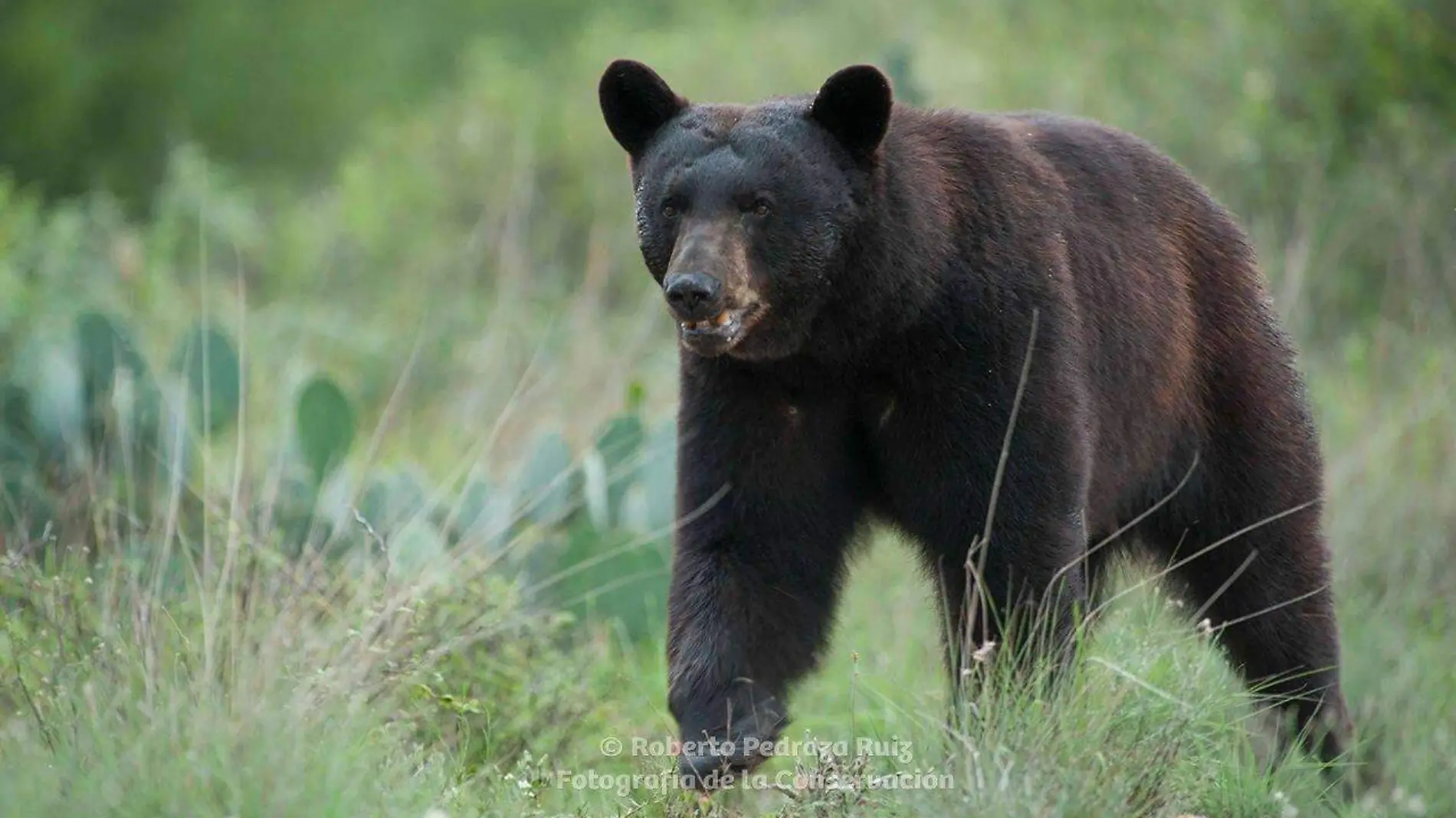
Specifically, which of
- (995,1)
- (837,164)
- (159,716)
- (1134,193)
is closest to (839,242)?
(837,164)

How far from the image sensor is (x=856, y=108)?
4.71m

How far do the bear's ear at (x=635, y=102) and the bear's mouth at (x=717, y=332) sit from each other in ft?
2.11

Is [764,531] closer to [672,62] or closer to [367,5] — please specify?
[672,62]

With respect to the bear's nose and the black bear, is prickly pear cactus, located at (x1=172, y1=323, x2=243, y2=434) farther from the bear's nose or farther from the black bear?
the bear's nose

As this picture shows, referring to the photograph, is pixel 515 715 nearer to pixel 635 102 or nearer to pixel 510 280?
pixel 635 102

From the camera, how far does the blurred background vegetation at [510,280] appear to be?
701 cm

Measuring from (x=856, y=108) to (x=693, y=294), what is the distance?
695mm

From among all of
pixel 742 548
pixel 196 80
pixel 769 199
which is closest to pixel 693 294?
pixel 769 199

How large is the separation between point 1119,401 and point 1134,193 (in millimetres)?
674

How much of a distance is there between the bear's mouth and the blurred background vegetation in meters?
1.29

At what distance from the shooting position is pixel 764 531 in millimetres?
4973

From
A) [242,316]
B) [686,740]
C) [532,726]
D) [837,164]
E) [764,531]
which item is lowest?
[532,726]

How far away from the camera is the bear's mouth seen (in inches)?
177

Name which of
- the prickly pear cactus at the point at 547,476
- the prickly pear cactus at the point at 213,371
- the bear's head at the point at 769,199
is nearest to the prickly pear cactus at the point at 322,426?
the prickly pear cactus at the point at 213,371
